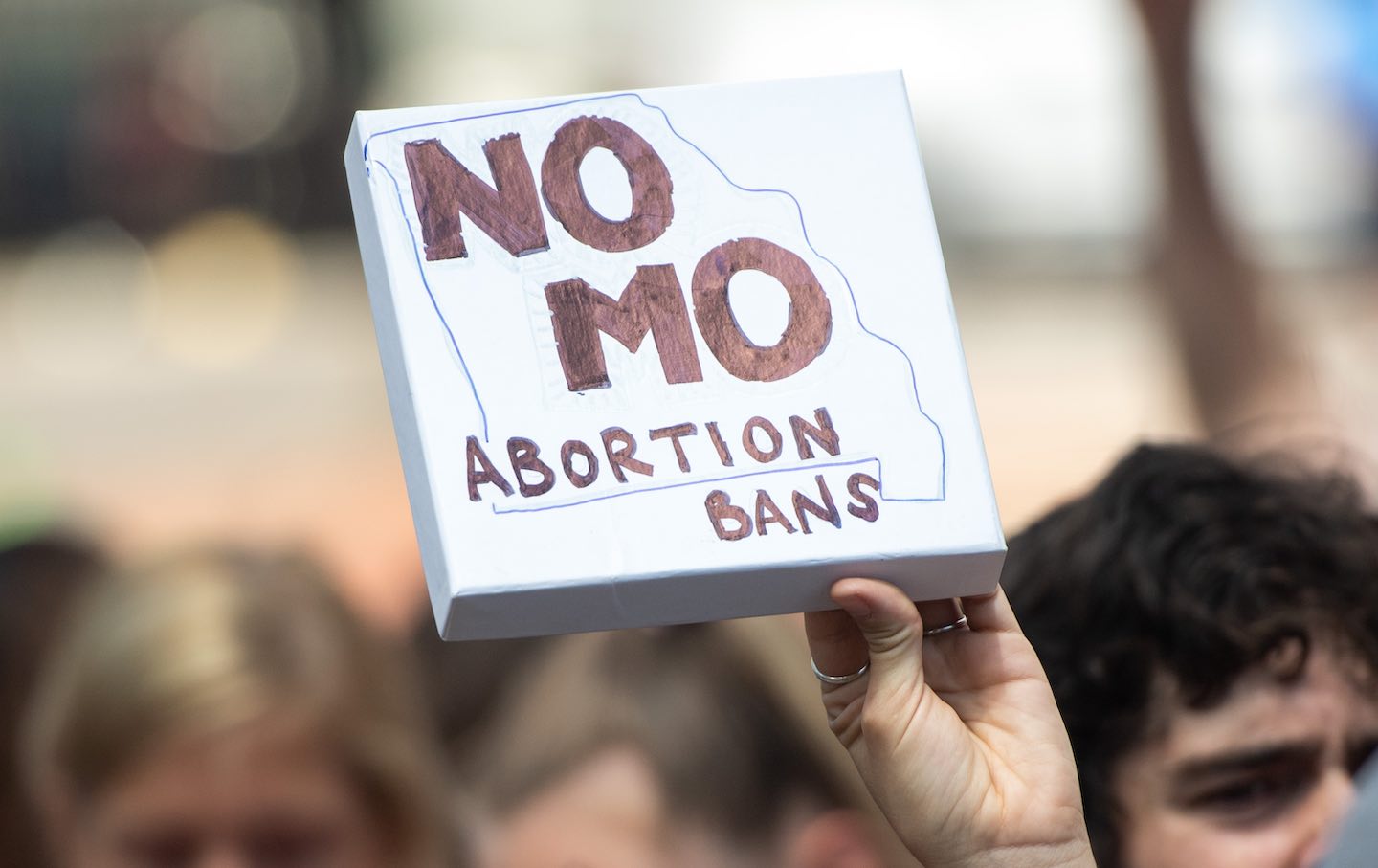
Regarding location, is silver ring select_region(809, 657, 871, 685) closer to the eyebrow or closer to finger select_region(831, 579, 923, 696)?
finger select_region(831, 579, 923, 696)

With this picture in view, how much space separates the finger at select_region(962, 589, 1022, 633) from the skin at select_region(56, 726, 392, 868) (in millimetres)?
1237

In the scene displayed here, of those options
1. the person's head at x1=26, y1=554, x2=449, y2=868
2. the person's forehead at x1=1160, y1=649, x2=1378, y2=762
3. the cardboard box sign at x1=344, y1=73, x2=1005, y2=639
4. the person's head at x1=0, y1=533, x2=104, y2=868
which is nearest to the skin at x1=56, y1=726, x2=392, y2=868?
the person's head at x1=26, y1=554, x2=449, y2=868

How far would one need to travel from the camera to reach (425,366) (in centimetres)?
126

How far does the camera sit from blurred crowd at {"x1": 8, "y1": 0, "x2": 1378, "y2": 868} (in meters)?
2.44

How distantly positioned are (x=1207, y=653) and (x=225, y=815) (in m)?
1.37

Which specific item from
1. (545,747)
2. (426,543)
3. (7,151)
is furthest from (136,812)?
(7,151)

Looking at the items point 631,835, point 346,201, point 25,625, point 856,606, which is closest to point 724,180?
point 856,606

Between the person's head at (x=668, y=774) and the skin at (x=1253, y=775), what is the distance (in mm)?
585

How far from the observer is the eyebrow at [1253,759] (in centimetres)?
184

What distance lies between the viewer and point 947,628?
61.9 inches

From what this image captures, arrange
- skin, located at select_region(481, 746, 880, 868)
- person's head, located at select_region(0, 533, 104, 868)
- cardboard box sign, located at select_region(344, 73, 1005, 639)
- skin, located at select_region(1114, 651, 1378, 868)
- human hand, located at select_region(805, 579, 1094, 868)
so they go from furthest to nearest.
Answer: person's head, located at select_region(0, 533, 104, 868)
skin, located at select_region(481, 746, 880, 868)
skin, located at select_region(1114, 651, 1378, 868)
human hand, located at select_region(805, 579, 1094, 868)
cardboard box sign, located at select_region(344, 73, 1005, 639)

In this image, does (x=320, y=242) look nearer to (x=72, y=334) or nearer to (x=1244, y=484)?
(x=72, y=334)

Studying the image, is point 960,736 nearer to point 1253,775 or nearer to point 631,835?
point 1253,775

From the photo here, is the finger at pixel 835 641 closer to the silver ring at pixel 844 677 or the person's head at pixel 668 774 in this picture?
the silver ring at pixel 844 677
